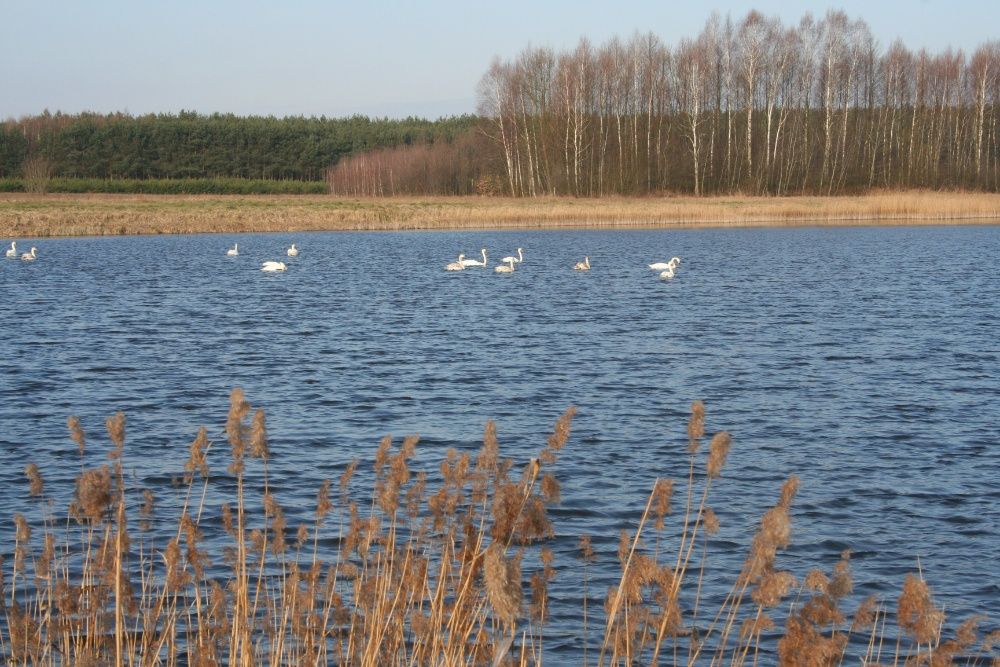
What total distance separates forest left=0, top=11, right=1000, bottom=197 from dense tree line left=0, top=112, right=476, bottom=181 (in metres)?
10.7

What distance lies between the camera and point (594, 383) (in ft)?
47.0

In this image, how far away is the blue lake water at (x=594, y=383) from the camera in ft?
28.8

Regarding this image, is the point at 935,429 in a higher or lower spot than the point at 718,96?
lower

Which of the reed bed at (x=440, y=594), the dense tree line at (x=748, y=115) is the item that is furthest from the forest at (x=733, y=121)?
the reed bed at (x=440, y=594)

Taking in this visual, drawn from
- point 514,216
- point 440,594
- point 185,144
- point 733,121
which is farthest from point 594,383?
point 185,144

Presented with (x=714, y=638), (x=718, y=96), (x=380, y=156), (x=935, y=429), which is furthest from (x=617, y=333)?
(x=380, y=156)

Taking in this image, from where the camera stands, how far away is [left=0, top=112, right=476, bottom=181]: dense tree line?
82875 millimetres

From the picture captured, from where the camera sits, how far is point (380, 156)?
249 ft

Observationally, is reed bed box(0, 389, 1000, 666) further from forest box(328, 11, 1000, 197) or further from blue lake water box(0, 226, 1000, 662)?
forest box(328, 11, 1000, 197)

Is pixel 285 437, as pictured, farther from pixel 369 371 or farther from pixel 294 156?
pixel 294 156

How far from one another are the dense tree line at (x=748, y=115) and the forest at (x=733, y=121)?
9 cm

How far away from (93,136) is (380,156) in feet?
77.3

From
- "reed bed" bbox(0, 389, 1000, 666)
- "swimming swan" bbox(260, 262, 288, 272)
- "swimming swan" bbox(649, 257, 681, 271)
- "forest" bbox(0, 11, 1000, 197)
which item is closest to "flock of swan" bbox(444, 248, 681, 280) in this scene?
"swimming swan" bbox(649, 257, 681, 271)

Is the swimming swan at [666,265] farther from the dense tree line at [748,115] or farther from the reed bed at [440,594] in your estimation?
the dense tree line at [748,115]
